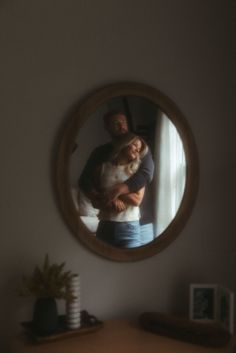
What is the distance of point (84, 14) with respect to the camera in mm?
1835

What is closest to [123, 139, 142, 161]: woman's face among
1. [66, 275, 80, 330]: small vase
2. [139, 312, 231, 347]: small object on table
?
[66, 275, 80, 330]: small vase

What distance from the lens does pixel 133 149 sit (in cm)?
188

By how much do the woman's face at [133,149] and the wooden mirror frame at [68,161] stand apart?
205 mm

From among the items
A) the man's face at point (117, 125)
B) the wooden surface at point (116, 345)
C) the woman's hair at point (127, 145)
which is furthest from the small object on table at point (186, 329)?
the man's face at point (117, 125)

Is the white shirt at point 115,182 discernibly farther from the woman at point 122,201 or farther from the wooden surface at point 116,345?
the wooden surface at point 116,345

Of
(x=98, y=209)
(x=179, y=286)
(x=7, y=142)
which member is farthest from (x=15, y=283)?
(x=179, y=286)

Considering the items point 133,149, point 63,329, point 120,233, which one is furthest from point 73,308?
point 133,149

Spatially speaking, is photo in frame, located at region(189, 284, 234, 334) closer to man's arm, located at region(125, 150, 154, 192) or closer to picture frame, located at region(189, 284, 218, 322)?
picture frame, located at region(189, 284, 218, 322)

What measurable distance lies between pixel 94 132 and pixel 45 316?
779mm

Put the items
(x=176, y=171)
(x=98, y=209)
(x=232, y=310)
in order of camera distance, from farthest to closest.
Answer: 1. (x=176, y=171)
2. (x=98, y=209)
3. (x=232, y=310)

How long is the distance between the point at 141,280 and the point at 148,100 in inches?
32.5

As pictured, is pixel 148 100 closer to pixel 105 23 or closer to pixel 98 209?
pixel 105 23

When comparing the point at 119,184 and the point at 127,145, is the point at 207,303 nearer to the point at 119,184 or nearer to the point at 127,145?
Result: the point at 119,184

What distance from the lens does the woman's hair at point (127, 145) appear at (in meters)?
1.86
